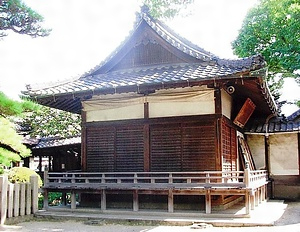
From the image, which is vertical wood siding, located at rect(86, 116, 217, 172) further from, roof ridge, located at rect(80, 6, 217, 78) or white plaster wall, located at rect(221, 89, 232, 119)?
roof ridge, located at rect(80, 6, 217, 78)

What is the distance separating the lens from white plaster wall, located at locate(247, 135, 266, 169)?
53.2 feet

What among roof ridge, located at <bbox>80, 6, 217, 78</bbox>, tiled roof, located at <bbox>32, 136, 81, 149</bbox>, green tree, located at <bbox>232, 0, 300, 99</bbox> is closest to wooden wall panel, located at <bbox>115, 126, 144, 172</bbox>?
roof ridge, located at <bbox>80, 6, 217, 78</bbox>

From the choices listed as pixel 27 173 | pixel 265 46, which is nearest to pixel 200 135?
pixel 27 173

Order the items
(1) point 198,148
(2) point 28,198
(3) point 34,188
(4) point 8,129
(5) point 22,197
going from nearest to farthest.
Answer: (4) point 8,129 < (5) point 22,197 < (2) point 28,198 < (3) point 34,188 < (1) point 198,148

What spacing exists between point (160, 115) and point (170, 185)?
2497 mm

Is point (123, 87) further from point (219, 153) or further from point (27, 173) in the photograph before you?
point (27, 173)

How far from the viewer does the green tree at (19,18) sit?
787 centimetres

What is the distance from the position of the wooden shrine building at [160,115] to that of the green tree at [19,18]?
11.2 feet

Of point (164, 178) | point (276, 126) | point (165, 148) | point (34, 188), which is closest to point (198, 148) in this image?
point (165, 148)

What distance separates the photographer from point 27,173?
44.7ft

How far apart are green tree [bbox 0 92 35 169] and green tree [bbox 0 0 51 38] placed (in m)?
2.20

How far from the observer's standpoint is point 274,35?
22.0 m

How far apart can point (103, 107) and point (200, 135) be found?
3.63 meters

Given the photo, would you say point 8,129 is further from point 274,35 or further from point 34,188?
point 274,35
